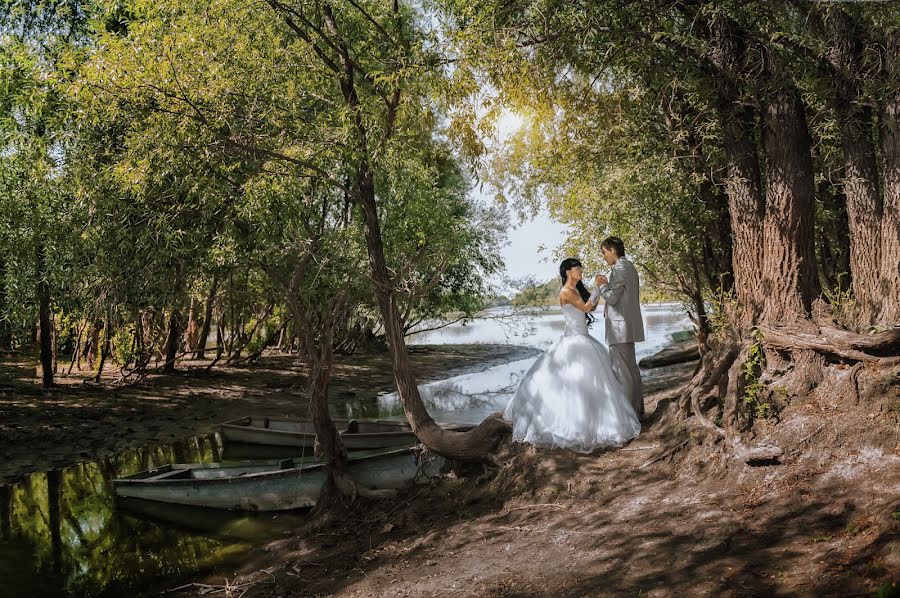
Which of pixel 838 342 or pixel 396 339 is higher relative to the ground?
pixel 396 339

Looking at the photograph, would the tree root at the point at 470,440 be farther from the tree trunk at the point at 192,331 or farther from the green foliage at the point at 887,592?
the tree trunk at the point at 192,331

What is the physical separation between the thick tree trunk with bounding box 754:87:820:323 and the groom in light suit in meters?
1.52

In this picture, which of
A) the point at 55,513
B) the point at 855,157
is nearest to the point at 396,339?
the point at 855,157

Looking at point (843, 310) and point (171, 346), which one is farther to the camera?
point (171, 346)

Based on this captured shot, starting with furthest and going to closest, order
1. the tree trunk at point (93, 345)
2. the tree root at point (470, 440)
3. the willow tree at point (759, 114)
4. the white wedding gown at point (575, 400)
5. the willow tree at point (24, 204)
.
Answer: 1. the tree trunk at point (93, 345)
2. the willow tree at point (24, 204)
3. the tree root at point (470, 440)
4. the white wedding gown at point (575, 400)
5. the willow tree at point (759, 114)

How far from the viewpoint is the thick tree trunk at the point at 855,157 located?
26.2 feet

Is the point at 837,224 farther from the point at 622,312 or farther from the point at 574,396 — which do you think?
the point at 574,396

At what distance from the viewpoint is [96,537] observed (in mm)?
11758

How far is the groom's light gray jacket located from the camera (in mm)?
8828

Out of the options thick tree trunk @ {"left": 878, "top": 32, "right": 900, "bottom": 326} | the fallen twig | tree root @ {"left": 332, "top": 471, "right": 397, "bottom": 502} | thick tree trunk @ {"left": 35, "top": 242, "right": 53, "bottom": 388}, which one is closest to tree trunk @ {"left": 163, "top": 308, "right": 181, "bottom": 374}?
thick tree trunk @ {"left": 35, "top": 242, "right": 53, "bottom": 388}

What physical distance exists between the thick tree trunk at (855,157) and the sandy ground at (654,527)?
1994 millimetres

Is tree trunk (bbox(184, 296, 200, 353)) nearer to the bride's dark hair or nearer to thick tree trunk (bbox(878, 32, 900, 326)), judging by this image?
the bride's dark hair

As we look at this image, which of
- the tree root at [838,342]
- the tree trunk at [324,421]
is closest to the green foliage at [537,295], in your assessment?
the tree trunk at [324,421]

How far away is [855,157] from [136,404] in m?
18.5
